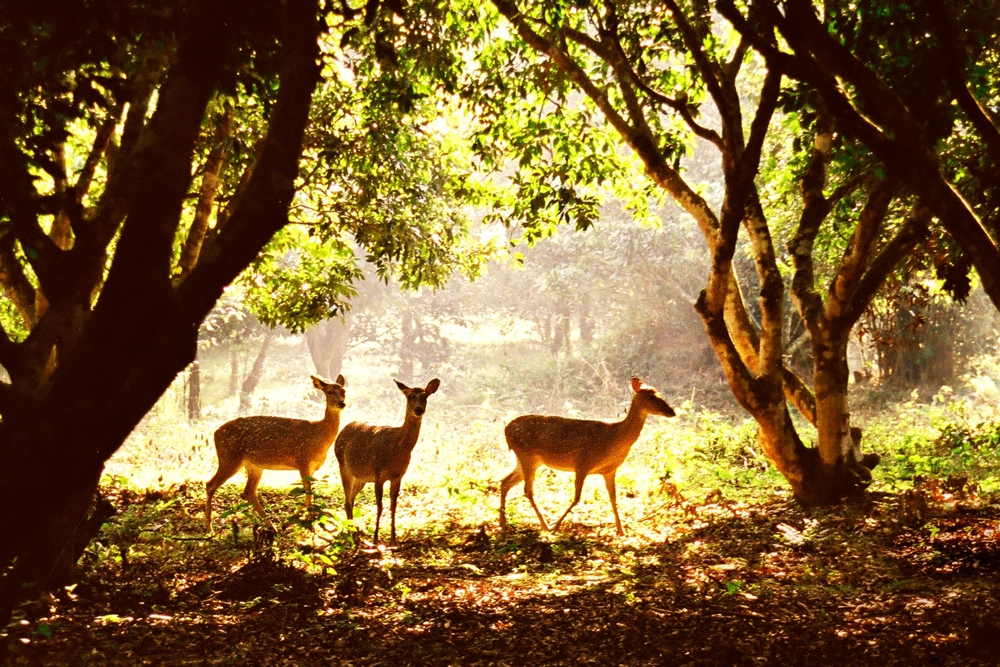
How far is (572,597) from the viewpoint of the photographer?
695cm

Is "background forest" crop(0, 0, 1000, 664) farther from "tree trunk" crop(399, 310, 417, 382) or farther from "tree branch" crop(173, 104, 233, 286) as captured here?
"tree trunk" crop(399, 310, 417, 382)

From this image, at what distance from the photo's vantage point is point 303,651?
5605 mm

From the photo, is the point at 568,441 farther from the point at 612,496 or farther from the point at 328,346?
the point at 328,346

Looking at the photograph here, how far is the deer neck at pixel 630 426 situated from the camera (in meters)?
10.3

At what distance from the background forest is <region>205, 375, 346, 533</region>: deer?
0.67m

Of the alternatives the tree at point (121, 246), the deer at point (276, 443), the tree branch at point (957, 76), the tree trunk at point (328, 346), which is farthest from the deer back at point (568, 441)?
the tree trunk at point (328, 346)

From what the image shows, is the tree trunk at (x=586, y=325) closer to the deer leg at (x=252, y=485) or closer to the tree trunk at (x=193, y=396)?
the tree trunk at (x=193, y=396)

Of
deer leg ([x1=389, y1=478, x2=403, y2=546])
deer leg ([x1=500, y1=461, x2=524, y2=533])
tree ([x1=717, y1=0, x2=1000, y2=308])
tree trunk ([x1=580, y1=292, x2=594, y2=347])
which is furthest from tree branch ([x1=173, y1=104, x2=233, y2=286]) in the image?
tree trunk ([x1=580, y1=292, x2=594, y2=347])

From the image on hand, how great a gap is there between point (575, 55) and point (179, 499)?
8384 millimetres

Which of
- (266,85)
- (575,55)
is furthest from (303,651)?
(575,55)

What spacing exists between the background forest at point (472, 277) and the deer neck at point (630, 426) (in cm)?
111

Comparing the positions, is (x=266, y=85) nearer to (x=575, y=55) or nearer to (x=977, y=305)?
(x=575, y=55)

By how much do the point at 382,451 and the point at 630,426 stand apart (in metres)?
3.01

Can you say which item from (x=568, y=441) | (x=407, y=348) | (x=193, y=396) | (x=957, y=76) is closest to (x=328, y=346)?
(x=407, y=348)
